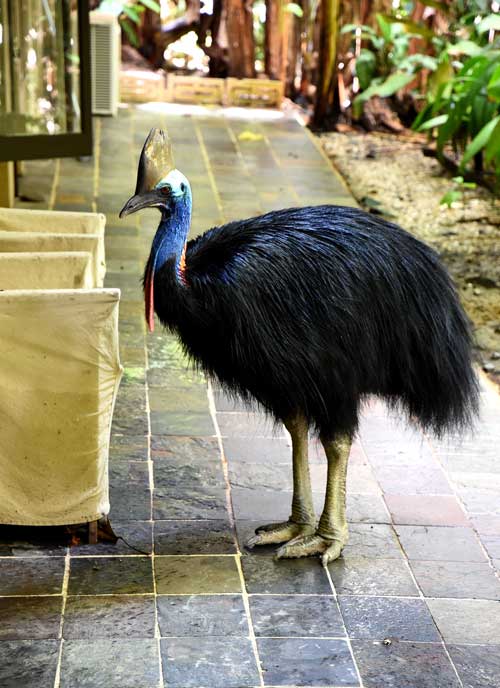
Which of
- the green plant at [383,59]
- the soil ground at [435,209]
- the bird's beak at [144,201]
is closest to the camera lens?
the bird's beak at [144,201]

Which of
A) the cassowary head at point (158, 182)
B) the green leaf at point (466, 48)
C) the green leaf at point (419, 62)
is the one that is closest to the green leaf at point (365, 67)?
the green leaf at point (419, 62)

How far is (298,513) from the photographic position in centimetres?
345

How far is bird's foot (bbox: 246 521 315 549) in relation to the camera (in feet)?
11.2

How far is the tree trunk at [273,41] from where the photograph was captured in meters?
10.7

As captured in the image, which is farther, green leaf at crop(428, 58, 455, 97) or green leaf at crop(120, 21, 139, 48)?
green leaf at crop(120, 21, 139, 48)

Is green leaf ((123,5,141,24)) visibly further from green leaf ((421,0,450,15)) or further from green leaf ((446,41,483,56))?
green leaf ((446,41,483,56))

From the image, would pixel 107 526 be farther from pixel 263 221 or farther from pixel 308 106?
pixel 308 106

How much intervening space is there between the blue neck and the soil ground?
2327mm

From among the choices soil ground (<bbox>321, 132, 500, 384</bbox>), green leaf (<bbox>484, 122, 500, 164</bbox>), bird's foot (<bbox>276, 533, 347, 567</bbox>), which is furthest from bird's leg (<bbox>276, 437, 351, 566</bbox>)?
green leaf (<bbox>484, 122, 500, 164</bbox>)

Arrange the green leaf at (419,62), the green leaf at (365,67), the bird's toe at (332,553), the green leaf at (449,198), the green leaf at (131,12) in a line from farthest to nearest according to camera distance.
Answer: the green leaf at (131,12), the green leaf at (365,67), the green leaf at (419,62), the green leaf at (449,198), the bird's toe at (332,553)

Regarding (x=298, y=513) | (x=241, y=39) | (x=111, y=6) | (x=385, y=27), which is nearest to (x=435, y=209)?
(x=385, y=27)

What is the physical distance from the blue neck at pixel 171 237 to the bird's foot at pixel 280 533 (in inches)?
34.7

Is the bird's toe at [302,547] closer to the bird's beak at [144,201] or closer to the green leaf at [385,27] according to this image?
the bird's beak at [144,201]

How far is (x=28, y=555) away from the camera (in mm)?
3289
